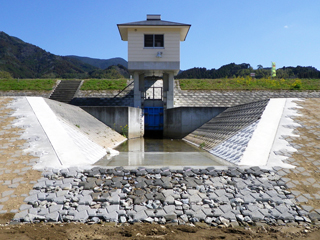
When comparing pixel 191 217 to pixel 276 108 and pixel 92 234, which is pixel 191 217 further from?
pixel 276 108

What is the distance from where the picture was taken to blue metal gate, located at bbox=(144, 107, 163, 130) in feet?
62.9

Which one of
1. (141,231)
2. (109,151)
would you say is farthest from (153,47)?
(141,231)

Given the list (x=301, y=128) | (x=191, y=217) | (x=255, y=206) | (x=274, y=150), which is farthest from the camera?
(x=301, y=128)

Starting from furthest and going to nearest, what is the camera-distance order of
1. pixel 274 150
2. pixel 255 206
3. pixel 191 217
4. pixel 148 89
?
pixel 148 89, pixel 274 150, pixel 255 206, pixel 191 217

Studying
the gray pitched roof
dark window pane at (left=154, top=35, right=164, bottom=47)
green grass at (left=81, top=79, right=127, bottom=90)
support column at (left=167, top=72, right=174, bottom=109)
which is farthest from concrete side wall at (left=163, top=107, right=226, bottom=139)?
green grass at (left=81, top=79, right=127, bottom=90)

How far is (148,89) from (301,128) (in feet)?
52.3

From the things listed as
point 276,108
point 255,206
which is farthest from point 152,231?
point 276,108

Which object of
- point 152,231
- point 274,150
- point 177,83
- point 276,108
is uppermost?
point 177,83

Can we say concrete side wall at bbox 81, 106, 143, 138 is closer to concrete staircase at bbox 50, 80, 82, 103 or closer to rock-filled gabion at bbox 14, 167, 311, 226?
concrete staircase at bbox 50, 80, 82, 103

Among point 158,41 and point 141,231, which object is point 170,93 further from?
point 141,231

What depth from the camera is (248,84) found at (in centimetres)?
2375

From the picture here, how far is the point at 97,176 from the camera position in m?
5.34

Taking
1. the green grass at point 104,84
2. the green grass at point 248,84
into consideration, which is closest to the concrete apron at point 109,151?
the green grass at point 104,84

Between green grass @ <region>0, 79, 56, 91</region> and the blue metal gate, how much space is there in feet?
35.3
